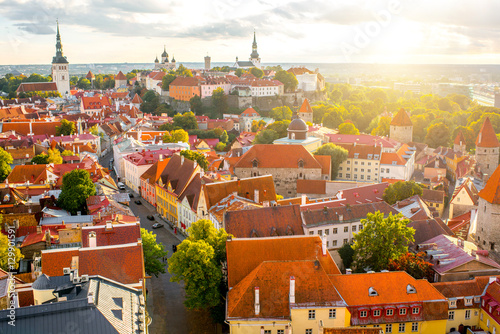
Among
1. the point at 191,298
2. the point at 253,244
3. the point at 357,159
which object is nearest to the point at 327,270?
the point at 253,244

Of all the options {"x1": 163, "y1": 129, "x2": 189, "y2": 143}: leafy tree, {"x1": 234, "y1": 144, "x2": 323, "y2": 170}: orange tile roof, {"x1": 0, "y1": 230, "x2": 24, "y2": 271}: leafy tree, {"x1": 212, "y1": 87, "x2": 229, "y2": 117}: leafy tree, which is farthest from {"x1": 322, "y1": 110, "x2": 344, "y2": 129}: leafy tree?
{"x1": 0, "y1": 230, "x2": 24, "y2": 271}: leafy tree

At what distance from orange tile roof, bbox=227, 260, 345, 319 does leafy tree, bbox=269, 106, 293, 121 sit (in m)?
74.5

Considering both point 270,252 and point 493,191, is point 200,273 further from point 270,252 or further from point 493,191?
point 493,191

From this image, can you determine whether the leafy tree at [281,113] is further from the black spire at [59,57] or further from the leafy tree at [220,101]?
the black spire at [59,57]

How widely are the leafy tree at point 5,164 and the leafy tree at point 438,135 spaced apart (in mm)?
68741

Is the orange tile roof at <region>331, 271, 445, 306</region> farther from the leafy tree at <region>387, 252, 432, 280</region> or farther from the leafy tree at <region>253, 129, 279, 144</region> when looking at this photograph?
the leafy tree at <region>253, 129, 279, 144</region>

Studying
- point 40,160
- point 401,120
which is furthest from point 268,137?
point 40,160

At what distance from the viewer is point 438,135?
89.6 m

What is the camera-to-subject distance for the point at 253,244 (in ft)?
84.9

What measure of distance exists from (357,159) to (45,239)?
39402mm

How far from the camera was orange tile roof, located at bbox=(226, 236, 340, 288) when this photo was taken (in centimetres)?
2512

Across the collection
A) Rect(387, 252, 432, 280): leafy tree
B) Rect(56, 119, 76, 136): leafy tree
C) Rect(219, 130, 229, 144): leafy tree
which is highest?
Rect(56, 119, 76, 136): leafy tree

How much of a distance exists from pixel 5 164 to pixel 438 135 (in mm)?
70136

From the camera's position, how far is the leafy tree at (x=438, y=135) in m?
89.6
